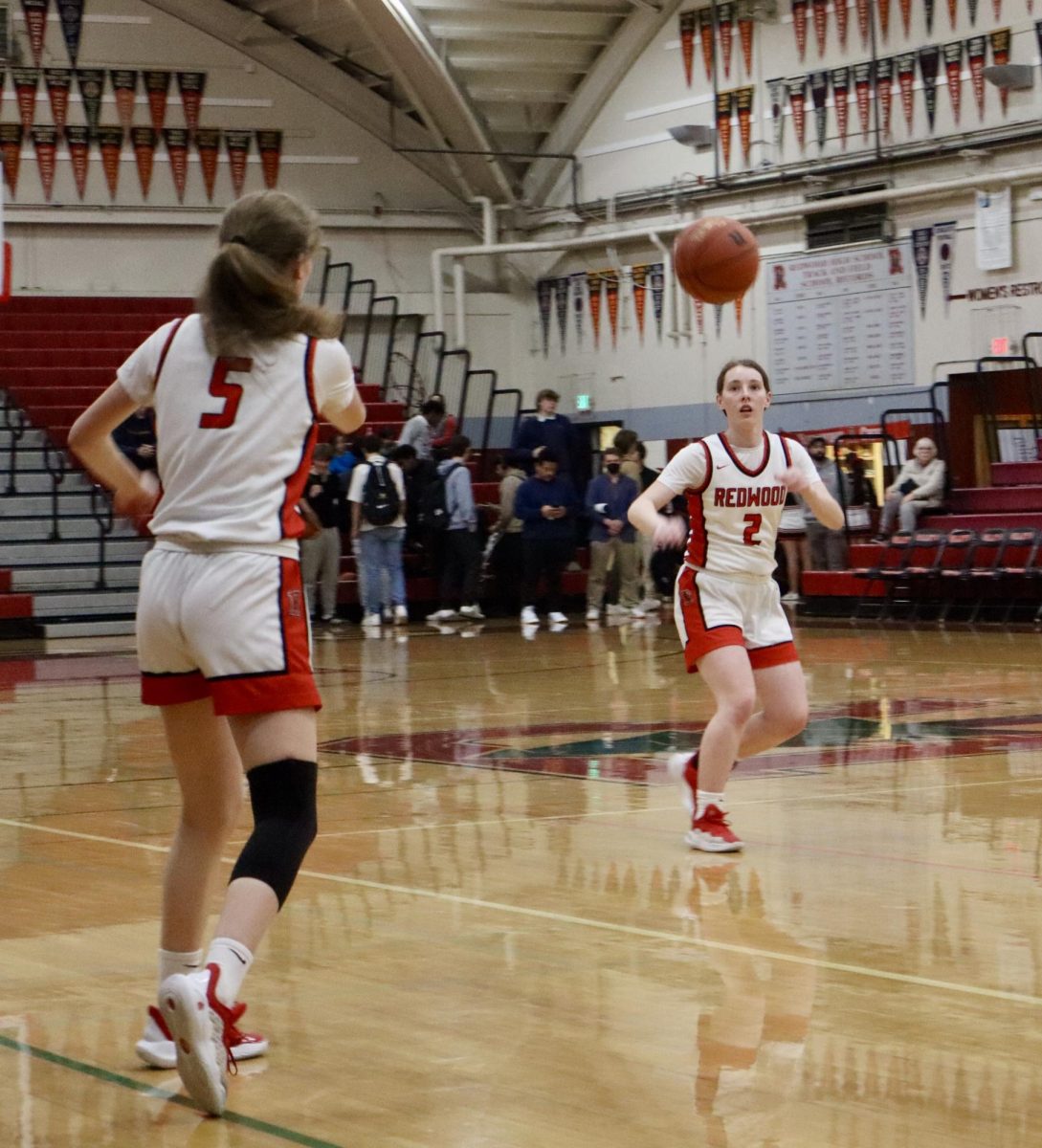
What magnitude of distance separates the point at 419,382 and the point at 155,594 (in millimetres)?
18975

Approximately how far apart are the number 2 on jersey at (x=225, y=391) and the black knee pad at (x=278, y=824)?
1.94ft

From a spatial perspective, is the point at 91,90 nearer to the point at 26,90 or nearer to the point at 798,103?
the point at 26,90

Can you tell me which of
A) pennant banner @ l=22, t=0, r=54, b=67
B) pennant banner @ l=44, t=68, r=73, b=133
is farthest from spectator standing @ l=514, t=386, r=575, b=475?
pennant banner @ l=22, t=0, r=54, b=67

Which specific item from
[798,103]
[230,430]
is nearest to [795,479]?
Result: [230,430]

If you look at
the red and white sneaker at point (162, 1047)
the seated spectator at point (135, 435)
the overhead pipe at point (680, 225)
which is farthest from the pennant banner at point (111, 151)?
the red and white sneaker at point (162, 1047)

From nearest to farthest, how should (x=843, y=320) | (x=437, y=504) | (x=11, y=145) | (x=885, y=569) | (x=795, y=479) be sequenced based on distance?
(x=795, y=479) < (x=885, y=569) < (x=437, y=504) < (x=843, y=320) < (x=11, y=145)

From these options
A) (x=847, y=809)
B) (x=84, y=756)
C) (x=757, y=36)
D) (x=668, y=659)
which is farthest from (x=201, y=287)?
(x=757, y=36)

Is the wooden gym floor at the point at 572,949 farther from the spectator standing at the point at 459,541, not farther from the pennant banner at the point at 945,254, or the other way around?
the pennant banner at the point at 945,254

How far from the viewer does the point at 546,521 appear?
1697 cm

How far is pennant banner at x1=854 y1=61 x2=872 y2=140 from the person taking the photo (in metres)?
19.0

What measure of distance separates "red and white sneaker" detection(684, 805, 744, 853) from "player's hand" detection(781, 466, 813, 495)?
1007mm

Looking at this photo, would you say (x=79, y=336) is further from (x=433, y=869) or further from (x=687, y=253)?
(x=433, y=869)

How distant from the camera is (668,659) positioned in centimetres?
1272

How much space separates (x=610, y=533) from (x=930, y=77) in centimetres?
574
